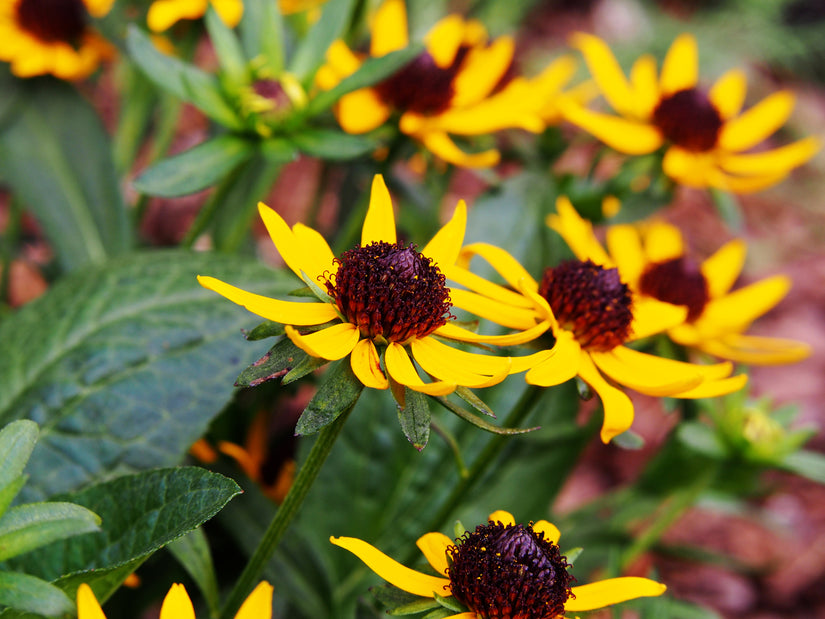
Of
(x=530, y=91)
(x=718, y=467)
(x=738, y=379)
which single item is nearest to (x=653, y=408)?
(x=718, y=467)

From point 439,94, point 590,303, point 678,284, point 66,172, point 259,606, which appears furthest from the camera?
point 66,172

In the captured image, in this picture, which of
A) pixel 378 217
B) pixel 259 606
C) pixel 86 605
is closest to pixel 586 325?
pixel 378 217

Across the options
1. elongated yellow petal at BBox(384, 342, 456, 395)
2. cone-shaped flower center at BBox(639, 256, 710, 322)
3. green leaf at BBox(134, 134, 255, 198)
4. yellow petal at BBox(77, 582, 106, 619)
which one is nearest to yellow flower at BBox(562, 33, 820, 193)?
cone-shaped flower center at BBox(639, 256, 710, 322)

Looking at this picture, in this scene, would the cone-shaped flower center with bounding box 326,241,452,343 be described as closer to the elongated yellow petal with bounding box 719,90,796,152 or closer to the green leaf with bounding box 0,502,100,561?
the green leaf with bounding box 0,502,100,561

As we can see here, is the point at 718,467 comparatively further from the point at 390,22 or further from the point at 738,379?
the point at 390,22

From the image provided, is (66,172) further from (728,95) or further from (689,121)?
(728,95)

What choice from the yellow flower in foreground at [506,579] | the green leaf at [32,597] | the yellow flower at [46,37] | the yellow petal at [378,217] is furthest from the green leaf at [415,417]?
the yellow flower at [46,37]
